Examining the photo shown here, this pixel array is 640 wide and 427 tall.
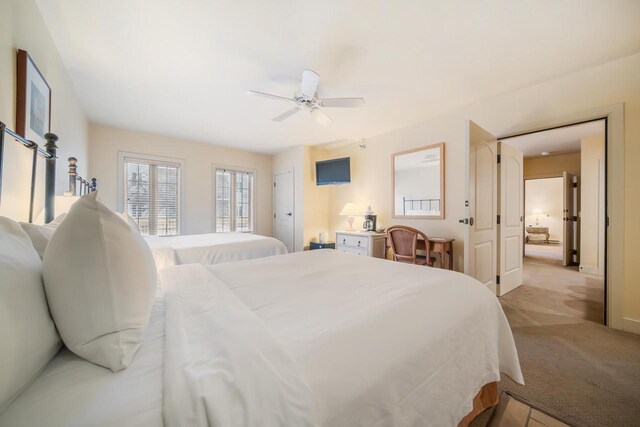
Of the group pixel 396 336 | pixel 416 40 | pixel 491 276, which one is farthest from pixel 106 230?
pixel 491 276

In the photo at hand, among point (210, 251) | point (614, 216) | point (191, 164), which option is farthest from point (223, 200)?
point (614, 216)

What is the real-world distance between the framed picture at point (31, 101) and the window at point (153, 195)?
8.14 feet

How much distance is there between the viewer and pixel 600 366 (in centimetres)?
168

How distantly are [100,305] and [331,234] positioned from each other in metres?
4.64

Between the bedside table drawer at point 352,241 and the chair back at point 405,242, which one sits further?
the bedside table drawer at point 352,241

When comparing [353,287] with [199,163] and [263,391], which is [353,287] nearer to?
[263,391]

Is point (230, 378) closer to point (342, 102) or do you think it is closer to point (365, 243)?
point (342, 102)

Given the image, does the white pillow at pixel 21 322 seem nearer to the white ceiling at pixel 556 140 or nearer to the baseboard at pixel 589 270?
the white ceiling at pixel 556 140

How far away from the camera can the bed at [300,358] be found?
0.49 meters

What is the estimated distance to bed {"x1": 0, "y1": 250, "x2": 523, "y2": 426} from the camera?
49cm

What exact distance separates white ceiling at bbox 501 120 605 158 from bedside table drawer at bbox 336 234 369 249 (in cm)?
267

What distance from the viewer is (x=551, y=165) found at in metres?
5.82

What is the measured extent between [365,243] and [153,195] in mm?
3759

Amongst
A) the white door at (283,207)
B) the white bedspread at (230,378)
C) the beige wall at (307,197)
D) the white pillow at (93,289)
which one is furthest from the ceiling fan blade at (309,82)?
Answer: the white door at (283,207)
